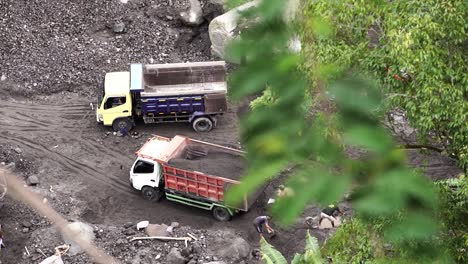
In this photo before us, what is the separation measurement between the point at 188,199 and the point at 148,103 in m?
3.41

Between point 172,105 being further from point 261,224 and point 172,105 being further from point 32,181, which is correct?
point 261,224

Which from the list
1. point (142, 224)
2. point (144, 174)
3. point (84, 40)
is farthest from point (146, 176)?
point (84, 40)

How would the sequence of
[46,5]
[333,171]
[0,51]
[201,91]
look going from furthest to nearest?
[46,5] < [0,51] < [201,91] < [333,171]

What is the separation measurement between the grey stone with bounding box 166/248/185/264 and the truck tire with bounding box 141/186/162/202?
2512 mm

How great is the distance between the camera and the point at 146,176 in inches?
Answer: 614

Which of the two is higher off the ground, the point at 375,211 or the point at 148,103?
the point at 375,211

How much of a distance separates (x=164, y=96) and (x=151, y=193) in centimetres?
288

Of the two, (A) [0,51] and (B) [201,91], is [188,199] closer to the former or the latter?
(B) [201,91]

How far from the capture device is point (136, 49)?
21.0m

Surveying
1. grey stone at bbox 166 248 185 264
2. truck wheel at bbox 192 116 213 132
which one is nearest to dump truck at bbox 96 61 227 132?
truck wheel at bbox 192 116 213 132

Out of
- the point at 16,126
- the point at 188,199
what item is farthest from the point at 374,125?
the point at 16,126

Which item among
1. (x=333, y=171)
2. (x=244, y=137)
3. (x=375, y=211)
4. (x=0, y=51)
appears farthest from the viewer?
(x=0, y=51)

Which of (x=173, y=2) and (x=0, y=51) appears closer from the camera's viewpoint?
(x=0, y=51)

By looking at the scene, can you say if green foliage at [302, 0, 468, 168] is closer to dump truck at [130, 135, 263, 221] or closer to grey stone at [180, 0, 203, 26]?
dump truck at [130, 135, 263, 221]
